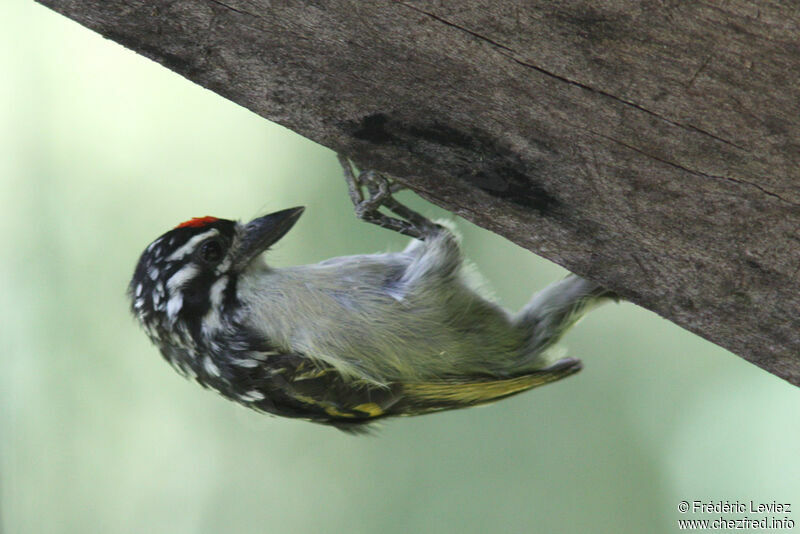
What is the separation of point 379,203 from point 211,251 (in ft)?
1.97

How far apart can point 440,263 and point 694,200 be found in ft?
4.06

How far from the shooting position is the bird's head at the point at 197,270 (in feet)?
8.89

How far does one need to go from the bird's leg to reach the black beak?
238 mm

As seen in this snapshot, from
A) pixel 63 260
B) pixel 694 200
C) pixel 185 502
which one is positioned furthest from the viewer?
pixel 185 502

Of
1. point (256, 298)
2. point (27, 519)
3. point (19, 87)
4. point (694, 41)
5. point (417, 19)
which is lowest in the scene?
point (27, 519)

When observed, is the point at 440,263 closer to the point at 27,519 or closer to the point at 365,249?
the point at 365,249

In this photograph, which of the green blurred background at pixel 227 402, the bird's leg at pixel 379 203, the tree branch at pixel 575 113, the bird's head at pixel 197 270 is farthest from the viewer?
the green blurred background at pixel 227 402

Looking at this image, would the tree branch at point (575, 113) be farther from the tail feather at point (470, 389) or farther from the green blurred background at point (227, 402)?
the green blurred background at point (227, 402)

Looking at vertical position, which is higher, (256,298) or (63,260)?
(63,260)

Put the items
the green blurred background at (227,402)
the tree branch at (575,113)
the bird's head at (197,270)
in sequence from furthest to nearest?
the green blurred background at (227,402)
the bird's head at (197,270)
the tree branch at (575,113)

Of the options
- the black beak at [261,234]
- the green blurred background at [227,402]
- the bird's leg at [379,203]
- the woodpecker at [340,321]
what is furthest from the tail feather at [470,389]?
the green blurred background at [227,402]

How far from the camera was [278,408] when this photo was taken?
8.98 feet

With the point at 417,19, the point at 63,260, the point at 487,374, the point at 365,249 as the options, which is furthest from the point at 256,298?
the point at 63,260

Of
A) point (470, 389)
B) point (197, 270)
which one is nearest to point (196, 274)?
point (197, 270)
